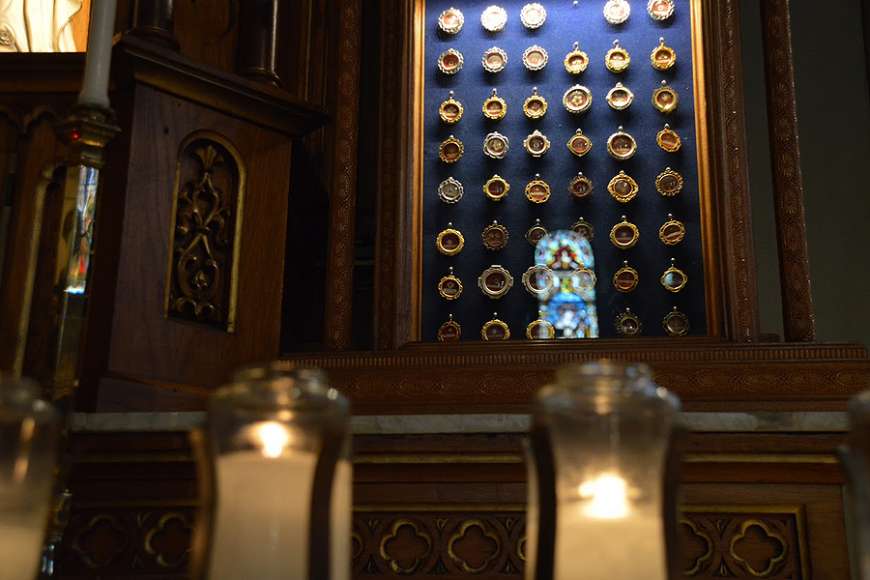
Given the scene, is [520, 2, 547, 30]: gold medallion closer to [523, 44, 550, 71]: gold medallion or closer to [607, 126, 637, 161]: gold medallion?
[523, 44, 550, 71]: gold medallion

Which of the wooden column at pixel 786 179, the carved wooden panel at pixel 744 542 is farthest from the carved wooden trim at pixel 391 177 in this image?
the carved wooden panel at pixel 744 542

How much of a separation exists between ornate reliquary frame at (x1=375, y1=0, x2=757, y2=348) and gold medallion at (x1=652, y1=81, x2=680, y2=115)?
27 mm

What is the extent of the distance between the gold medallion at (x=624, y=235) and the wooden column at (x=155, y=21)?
98 cm

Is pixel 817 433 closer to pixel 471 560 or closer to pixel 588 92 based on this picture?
pixel 471 560

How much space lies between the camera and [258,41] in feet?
7.34

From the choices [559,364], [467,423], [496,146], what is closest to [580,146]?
[496,146]

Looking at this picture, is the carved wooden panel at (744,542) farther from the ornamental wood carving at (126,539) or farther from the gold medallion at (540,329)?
the gold medallion at (540,329)

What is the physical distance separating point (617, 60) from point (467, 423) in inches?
55.5

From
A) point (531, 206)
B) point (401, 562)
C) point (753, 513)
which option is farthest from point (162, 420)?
point (531, 206)

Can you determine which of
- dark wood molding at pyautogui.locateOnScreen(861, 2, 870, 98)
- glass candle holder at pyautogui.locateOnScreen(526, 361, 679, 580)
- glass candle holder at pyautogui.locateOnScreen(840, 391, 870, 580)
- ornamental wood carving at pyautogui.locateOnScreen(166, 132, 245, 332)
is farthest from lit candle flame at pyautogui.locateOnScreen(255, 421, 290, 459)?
dark wood molding at pyautogui.locateOnScreen(861, 2, 870, 98)

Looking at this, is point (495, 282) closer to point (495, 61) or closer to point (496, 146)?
point (496, 146)

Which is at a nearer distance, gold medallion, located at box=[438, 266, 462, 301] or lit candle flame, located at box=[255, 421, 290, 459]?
lit candle flame, located at box=[255, 421, 290, 459]

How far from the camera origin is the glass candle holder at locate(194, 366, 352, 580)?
585 mm

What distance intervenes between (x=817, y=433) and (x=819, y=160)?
1.64 meters
